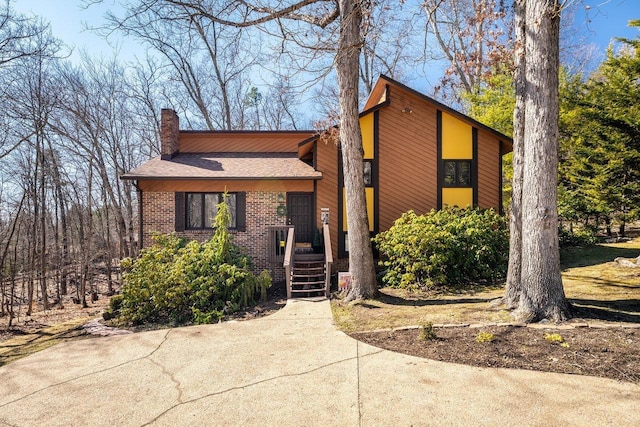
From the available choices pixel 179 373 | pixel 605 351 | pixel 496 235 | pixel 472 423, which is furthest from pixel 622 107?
pixel 179 373

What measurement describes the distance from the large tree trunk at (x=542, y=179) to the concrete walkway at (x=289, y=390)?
1854mm

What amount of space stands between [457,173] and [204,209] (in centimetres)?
848

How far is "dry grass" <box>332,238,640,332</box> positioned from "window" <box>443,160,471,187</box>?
3.81m

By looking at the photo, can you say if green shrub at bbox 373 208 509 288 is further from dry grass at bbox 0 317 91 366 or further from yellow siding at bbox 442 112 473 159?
dry grass at bbox 0 317 91 366

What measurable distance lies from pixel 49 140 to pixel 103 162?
9.26 ft

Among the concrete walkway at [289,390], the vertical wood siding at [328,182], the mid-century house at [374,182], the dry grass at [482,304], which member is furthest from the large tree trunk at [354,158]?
the vertical wood siding at [328,182]

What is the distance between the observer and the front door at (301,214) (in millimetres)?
11352

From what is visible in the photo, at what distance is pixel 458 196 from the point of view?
11.2 metres

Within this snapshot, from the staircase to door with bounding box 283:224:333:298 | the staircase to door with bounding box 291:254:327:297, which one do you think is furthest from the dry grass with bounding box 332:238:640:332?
the staircase to door with bounding box 291:254:327:297

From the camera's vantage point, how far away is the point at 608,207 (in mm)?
9531

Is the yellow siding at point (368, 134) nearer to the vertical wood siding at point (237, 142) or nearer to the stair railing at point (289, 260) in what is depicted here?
the stair railing at point (289, 260)

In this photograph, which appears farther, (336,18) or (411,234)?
(411,234)

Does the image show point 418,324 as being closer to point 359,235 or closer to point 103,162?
point 359,235

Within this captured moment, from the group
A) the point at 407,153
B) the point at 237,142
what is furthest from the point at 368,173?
the point at 237,142
